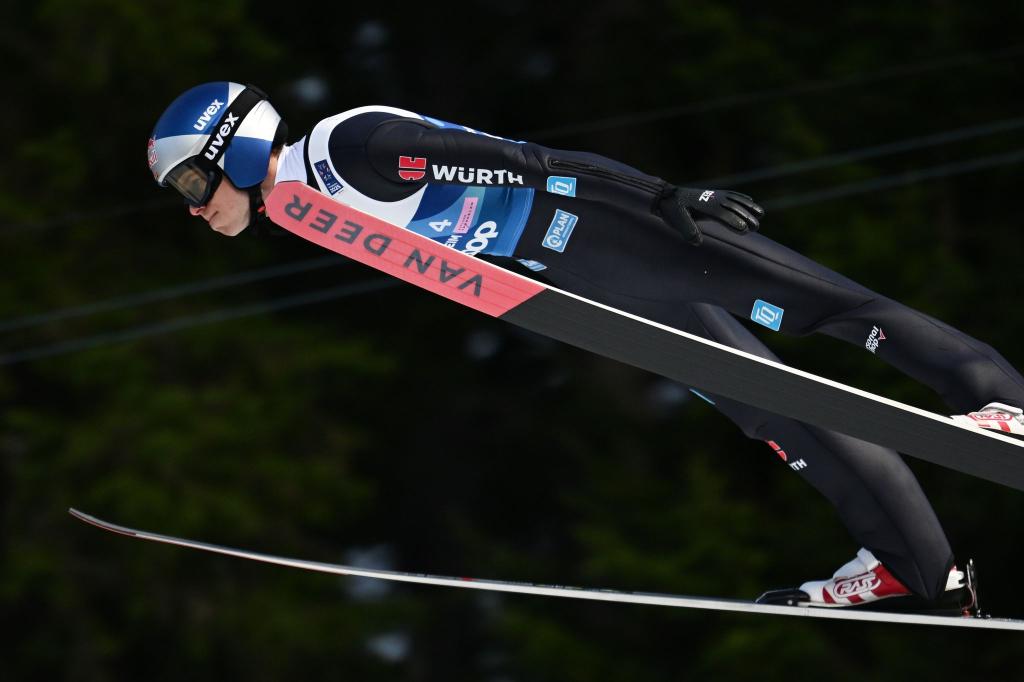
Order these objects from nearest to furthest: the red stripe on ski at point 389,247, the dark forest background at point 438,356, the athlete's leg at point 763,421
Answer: the red stripe on ski at point 389,247 < the athlete's leg at point 763,421 < the dark forest background at point 438,356

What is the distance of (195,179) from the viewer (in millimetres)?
3631

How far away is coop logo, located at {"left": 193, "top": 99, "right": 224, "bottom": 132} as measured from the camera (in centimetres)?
363

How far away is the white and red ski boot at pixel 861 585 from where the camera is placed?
3744 mm

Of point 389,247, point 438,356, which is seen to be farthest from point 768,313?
point 438,356

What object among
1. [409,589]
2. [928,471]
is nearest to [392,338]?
[409,589]

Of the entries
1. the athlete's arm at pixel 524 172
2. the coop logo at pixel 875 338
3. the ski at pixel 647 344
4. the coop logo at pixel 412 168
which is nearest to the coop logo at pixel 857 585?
the ski at pixel 647 344

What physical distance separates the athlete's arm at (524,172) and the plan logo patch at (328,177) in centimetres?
12

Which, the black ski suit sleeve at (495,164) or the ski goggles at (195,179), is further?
the ski goggles at (195,179)

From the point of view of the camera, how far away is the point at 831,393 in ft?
11.4

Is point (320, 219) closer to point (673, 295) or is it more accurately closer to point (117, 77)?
point (673, 295)

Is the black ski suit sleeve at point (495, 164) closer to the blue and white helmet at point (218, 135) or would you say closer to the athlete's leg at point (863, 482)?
the blue and white helmet at point (218, 135)

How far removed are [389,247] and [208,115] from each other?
20.5 inches

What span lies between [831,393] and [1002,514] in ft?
15.7

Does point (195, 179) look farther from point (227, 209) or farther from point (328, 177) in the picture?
point (328, 177)
